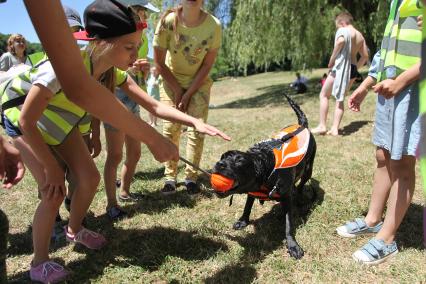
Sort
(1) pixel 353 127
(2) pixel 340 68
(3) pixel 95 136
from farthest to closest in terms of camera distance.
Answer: (1) pixel 353 127
(2) pixel 340 68
(3) pixel 95 136

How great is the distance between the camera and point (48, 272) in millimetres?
2740

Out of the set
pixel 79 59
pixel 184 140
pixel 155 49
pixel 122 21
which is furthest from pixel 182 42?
pixel 184 140

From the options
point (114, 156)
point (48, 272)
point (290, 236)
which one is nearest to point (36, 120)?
point (48, 272)

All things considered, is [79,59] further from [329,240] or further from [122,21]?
[329,240]

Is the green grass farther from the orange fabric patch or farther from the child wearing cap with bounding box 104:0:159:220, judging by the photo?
the orange fabric patch

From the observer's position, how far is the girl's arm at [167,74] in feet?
14.2

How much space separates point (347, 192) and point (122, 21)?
2.78m

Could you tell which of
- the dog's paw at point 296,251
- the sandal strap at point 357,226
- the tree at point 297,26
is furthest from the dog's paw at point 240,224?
the tree at point 297,26

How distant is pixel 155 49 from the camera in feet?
14.3

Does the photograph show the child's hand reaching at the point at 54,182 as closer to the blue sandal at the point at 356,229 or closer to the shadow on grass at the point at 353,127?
the blue sandal at the point at 356,229

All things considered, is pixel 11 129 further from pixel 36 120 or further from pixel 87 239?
pixel 87 239

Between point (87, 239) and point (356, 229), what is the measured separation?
2157 mm

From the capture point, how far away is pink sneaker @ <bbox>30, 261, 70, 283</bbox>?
272cm

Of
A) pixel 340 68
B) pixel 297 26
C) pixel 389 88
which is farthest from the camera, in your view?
pixel 297 26
